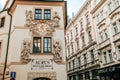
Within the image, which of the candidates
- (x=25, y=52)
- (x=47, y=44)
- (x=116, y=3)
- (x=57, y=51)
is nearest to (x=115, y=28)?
(x=116, y=3)

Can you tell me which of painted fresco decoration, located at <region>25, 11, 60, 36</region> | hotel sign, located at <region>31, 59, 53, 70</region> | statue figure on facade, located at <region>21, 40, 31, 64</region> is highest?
painted fresco decoration, located at <region>25, 11, 60, 36</region>

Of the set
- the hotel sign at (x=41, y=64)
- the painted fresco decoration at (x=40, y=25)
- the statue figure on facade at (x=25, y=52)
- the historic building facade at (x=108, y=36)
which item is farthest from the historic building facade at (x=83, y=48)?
the statue figure on facade at (x=25, y=52)

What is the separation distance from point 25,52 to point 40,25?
3.33m

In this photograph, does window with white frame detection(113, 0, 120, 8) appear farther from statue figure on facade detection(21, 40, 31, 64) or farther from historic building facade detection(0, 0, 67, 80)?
statue figure on facade detection(21, 40, 31, 64)

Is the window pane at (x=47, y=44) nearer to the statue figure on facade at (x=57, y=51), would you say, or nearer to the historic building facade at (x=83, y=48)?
the statue figure on facade at (x=57, y=51)

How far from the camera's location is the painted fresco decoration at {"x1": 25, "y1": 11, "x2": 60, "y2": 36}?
1889cm

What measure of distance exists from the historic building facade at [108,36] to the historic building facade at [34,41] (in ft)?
27.6

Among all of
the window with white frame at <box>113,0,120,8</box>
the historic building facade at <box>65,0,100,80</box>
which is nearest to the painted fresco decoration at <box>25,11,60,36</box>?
the window with white frame at <box>113,0,120,8</box>

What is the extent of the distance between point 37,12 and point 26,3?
1.60 metres

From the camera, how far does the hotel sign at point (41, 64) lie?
58.2 ft

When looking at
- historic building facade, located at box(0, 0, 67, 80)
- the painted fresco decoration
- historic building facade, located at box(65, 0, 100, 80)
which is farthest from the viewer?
historic building facade, located at box(65, 0, 100, 80)

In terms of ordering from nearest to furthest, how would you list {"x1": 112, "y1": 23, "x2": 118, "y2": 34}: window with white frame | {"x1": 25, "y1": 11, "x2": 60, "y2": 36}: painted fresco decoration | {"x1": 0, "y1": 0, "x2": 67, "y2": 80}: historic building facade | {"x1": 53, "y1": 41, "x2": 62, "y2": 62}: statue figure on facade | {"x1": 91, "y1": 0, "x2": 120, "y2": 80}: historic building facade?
{"x1": 0, "y1": 0, "x2": 67, "y2": 80}: historic building facade → {"x1": 53, "y1": 41, "x2": 62, "y2": 62}: statue figure on facade → {"x1": 25, "y1": 11, "x2": 60, "y2": 36}: painted fresco decoration → {"x1": 91, "y1": 0, "x2": 120, "y2": 80}: historic building facade → {"x1": 112, "y1": 23, "x2": 118, "y2": 34}: window with white frame

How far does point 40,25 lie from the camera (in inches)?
752

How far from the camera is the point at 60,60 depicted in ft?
59.7
